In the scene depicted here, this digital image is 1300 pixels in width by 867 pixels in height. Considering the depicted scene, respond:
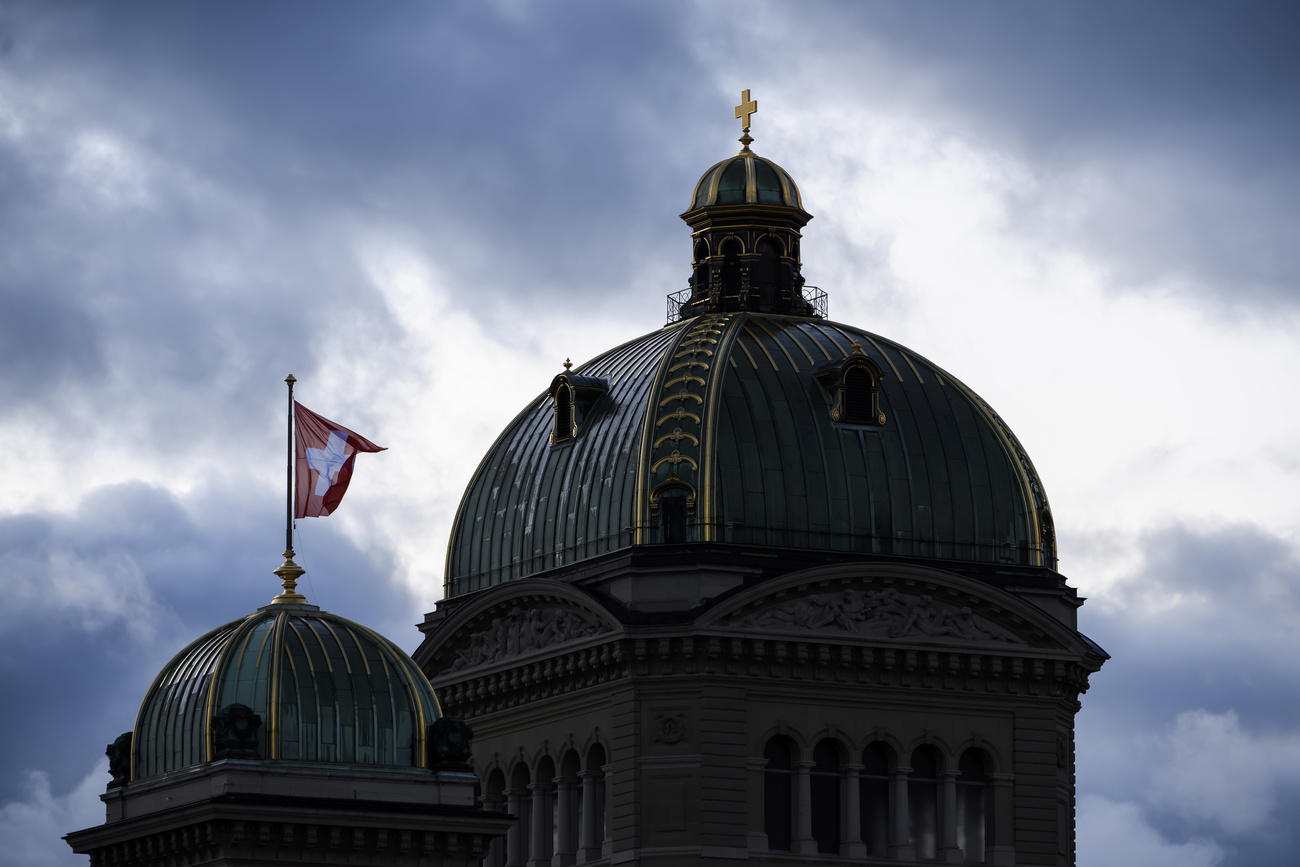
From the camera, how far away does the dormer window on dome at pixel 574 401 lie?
123 m

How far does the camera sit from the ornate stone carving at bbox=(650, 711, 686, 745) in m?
116

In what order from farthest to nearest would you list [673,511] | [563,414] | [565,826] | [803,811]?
1. [563,414]
2. [565,826]
3. [673,511]
4. [803,811]

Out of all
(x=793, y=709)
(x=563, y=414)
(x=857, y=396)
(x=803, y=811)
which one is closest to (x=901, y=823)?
(x=803, y=811)

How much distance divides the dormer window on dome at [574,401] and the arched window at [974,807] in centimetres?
1406

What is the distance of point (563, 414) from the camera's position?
12331 centimetres

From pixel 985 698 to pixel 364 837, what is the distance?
29613 millimetres

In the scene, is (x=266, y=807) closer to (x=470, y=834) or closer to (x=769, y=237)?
(x=470, y=834)

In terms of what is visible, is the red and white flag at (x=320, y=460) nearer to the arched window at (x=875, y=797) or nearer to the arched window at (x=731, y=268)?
the arched window at (x=875, y=797)

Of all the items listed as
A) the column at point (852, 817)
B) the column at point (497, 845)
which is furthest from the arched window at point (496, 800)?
the column at point (852, 817)

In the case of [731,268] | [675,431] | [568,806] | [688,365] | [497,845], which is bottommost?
[497,845]

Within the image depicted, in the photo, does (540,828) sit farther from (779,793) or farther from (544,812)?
(779,793)

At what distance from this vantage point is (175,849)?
9444 centimetres

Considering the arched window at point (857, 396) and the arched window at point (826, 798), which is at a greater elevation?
the arched window at point (857, 396)

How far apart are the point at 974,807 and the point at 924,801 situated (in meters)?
1.47
